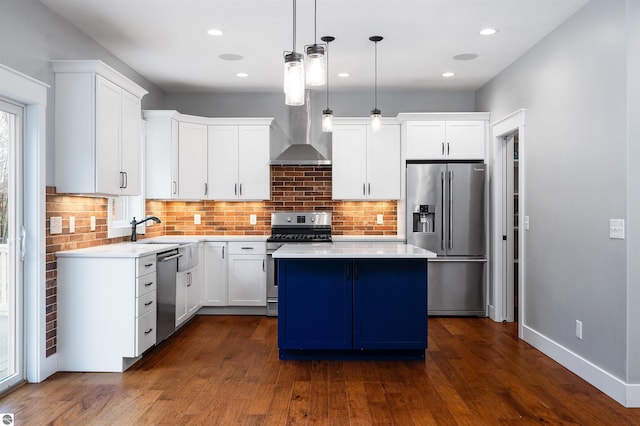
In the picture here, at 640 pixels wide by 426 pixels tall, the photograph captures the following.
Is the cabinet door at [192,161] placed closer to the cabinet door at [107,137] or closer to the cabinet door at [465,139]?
the cabinet door at [107,137]

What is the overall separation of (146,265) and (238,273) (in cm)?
184

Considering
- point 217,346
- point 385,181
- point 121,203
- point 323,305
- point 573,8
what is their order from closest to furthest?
point 573,8
point 323,305
point 217,346
point 121,203
point 385,181

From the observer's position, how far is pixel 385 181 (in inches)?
229

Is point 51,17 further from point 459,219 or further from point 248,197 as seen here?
point 459,219

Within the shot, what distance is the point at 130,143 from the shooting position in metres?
4.27

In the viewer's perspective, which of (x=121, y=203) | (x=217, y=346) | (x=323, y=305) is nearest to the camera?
(x=323, y=305)

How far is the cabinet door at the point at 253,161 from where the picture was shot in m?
5.80

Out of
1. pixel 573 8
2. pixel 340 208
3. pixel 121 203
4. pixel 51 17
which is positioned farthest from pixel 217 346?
pixel 573 8

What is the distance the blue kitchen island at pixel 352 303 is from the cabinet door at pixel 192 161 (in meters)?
2.26

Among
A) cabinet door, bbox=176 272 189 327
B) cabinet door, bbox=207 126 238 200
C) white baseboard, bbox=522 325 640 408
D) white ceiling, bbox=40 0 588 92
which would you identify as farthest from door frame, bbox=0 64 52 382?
white baseboard, bbox=522 325 640 408

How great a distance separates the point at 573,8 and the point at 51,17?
387cm

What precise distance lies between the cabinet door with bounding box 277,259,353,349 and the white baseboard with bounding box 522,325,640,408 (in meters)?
1.66

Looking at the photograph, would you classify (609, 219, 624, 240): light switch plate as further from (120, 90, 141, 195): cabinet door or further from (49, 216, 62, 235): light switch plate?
(49, 216, 62, 235): light switch plate

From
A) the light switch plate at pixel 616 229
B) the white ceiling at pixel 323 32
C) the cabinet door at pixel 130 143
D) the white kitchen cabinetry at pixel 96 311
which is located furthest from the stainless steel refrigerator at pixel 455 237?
the white kitchen cabinetry at pixel 96 311
